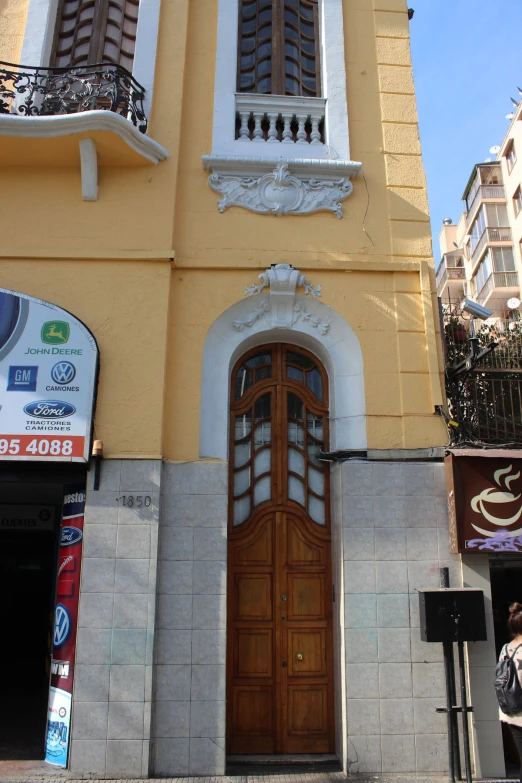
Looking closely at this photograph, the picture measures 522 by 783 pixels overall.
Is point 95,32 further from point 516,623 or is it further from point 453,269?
point 453,269

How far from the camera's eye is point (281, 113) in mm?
9023

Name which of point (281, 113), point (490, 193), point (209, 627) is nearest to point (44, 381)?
point (209, 627)

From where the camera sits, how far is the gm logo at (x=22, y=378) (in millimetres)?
7324

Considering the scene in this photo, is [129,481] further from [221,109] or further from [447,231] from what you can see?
[447,231]

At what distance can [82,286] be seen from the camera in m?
7.86

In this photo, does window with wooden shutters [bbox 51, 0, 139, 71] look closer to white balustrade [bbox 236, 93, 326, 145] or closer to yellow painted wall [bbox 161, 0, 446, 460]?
yellow painted wall [bbox 161, 0, 446, 460]

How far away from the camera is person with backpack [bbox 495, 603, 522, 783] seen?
5301mm

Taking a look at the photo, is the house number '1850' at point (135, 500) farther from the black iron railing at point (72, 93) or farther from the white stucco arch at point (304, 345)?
the black iron railing at point (72, 93)

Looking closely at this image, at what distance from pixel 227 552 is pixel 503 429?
3751 millimetres

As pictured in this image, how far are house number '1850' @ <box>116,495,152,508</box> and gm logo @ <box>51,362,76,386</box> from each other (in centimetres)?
150

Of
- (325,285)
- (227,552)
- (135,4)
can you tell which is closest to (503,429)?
(325,285)

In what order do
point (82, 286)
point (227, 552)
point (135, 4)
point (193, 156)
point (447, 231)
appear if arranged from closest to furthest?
1. point (227, 552)
2. point (82, 286)
3. point (193, 156)
4. point (135, 4)
5. point (447, 231)

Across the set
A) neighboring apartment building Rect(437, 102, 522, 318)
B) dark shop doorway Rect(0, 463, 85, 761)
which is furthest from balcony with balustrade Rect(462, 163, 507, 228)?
dark shop doorway Rect(0, 463, 85, 761)

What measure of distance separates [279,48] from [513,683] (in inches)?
350
